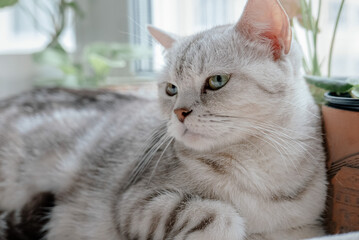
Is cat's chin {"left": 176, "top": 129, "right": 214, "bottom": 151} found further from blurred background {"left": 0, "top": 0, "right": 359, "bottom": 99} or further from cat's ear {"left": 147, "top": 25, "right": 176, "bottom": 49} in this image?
blurred background {"left": 0, "top": 0, "right": 359, "bottom": 99}

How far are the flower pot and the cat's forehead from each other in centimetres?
36

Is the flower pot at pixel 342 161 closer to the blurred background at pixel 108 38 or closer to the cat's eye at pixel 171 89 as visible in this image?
the cat's eye at pixel 171 89

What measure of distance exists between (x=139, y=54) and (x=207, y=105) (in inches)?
58.2

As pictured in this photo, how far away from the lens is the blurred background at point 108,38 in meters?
2.10

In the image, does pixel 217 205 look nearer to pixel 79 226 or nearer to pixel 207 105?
pixel 207 105

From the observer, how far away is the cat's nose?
1220 mm

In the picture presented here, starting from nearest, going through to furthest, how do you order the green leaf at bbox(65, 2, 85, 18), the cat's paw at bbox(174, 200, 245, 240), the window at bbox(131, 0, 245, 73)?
the cat's paw at bbox(174, 200, 245, 240) < the window at bbox(131, 0, 245, 73) < the green leaf at bbox(65, 2, 85, 18)

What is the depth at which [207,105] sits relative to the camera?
1213 mm

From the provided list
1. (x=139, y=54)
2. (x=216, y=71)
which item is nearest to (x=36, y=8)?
(x=139, y=54)

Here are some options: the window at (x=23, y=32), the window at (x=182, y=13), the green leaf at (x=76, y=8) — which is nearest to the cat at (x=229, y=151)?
the window at (x=182, y=13)

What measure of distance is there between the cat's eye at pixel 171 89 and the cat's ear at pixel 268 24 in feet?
0.93

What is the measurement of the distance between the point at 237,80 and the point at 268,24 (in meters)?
0.19

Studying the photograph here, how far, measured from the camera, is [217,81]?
1250 mm

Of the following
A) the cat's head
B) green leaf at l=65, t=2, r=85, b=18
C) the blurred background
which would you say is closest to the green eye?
the cat's head
